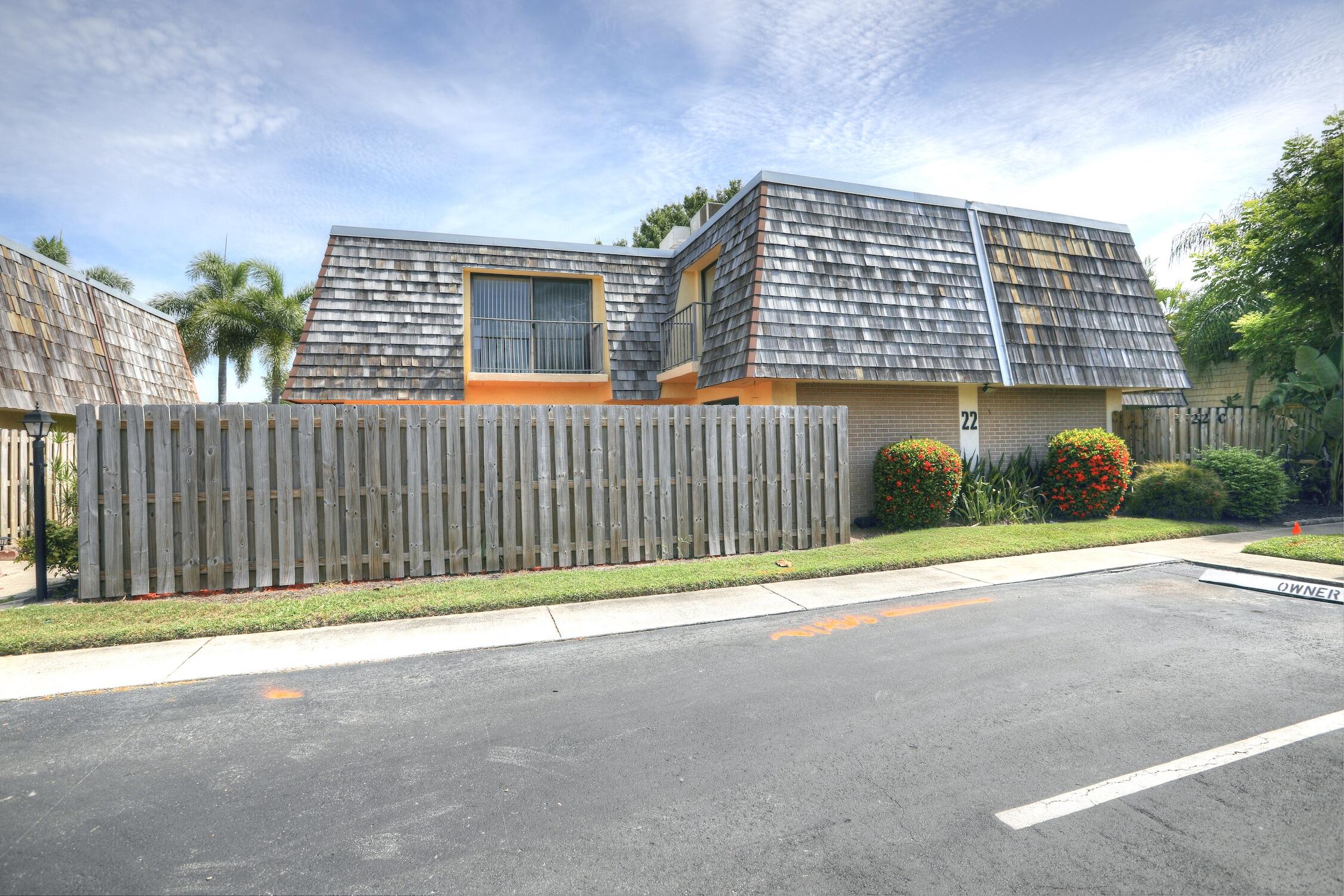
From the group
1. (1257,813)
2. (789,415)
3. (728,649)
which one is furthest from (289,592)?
(1257,813)

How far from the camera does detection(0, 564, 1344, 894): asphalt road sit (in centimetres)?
275

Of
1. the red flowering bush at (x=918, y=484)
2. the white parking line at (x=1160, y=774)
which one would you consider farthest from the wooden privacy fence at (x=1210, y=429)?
the white parking line at (x=1160, y=774)

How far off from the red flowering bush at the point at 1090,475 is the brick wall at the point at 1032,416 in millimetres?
1112

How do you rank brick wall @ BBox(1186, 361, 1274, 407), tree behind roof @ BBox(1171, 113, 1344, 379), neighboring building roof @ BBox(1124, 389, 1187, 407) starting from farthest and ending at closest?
brick wall @ BBox(1186, 361, 1274, 407) < neighboring building roof @ BBox(1124, 389, 1187, 407) < tree behind roof @ BBox(1171, 113, 1344, 379)

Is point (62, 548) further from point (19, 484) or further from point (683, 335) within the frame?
point (683, 335)

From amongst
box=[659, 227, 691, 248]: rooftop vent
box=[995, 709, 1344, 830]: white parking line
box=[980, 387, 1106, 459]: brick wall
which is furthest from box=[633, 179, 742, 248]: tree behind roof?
box=[995, 709, 1344, 830]: white parking line

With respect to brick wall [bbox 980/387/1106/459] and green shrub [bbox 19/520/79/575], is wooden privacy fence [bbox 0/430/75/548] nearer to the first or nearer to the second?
green shrub [bbox 19/520/79/575]

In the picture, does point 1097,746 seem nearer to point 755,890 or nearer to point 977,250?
point 755,890

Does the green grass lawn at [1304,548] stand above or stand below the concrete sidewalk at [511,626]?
above

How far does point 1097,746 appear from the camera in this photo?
12.2 ft

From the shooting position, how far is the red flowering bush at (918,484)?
36.0 feet

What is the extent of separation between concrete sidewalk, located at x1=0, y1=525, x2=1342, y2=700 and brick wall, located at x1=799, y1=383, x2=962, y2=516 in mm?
3322

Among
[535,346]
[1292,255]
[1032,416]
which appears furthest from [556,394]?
[1292,255]

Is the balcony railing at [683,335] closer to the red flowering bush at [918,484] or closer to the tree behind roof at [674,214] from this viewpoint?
the red flowering bush at [918,484]
